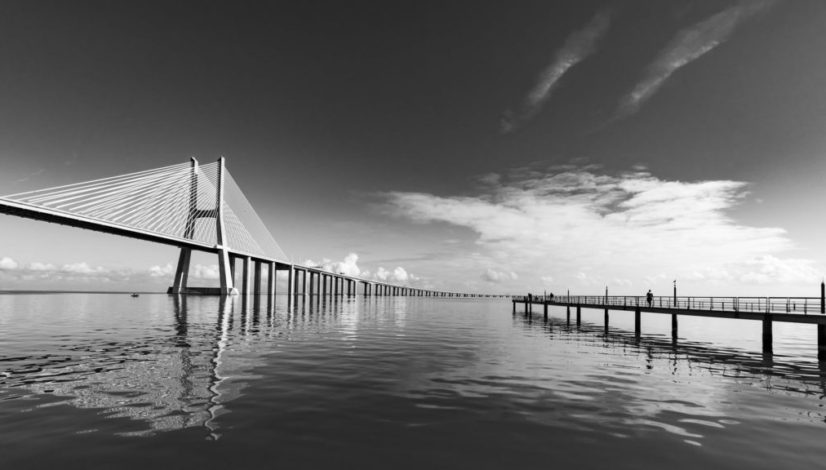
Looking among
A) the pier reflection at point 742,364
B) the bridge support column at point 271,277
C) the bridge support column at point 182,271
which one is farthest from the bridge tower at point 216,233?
the pier reflection at point 742,364

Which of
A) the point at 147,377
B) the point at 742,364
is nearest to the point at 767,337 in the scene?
the point at 742,364

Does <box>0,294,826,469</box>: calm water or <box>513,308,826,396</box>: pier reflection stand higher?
<box>0,294,826,469</box>: calm water

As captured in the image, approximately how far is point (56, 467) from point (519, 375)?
14.3m

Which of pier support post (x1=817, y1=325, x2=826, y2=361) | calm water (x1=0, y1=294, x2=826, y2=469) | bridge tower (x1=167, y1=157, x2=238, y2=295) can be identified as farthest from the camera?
bridge tower (x1=167, y1=157, x2=238, y2=295)

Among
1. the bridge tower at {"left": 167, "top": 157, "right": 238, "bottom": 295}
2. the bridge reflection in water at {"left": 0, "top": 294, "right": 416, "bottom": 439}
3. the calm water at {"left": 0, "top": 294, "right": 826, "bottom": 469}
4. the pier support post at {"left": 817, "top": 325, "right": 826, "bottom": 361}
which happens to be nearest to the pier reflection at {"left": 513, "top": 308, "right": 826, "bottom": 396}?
the calm water at {"left": 0, "top": 294, "right": 826, "bottom": 469}

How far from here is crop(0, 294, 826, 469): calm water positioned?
8.12 meters

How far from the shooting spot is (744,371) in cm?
Result: 2016

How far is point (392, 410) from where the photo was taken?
11195mm

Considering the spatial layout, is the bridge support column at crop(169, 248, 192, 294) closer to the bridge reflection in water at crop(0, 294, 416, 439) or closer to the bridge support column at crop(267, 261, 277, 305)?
the bridge support column at crop(267, 261, 277, 305)

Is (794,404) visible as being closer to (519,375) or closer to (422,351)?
(519,375)

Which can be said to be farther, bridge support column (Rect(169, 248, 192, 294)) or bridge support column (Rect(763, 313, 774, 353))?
bridge support column (Rect(169, 248, 192, 294))

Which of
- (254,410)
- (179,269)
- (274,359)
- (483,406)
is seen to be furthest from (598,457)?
(179,269)

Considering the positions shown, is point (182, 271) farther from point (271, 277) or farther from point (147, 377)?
point (147, 377)

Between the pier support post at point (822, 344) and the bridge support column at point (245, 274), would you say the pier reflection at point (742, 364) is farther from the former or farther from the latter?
the bridge support column at point (245, 274)
